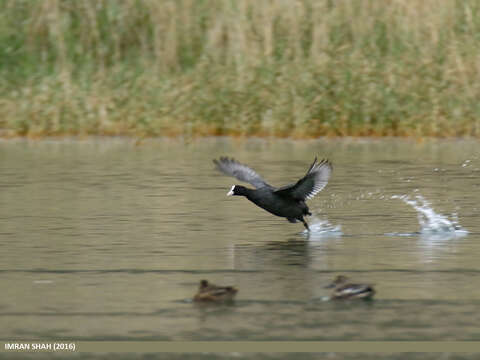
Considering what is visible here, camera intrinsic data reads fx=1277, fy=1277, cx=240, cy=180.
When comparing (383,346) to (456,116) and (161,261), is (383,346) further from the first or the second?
(456,116)

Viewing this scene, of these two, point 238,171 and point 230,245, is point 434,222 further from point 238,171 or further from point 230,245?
Result: point 230,245

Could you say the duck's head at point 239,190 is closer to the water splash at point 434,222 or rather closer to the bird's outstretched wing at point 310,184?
the bird's outstretched wing at point 310,184

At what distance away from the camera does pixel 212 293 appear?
820 centimetres

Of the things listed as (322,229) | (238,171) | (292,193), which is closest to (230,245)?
(292,193)

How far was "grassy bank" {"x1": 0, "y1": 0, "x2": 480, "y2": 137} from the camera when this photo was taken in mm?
19516

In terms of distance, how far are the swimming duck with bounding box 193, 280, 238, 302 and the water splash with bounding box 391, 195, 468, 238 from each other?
3683mm

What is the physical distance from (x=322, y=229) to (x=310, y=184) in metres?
0.77

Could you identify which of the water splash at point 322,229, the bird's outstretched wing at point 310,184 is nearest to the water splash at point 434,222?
the water splash at point 322,229

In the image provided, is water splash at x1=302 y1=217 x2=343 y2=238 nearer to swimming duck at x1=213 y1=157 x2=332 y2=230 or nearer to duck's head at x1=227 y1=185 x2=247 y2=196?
swimming duck at x1=213 y1=157 x2=332 y2=230

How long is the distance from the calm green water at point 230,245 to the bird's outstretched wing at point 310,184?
404 mm

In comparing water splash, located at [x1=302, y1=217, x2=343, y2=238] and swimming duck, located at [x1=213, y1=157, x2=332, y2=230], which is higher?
swimming duck, located at [x1=213, y1=157, x2=332, y2=230]

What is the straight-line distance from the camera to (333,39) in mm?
21328

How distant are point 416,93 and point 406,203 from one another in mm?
6395

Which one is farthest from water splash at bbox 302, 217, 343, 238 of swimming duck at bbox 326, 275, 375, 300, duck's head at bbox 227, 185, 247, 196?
swimming duck at bbox 326, 275, 375, 300
